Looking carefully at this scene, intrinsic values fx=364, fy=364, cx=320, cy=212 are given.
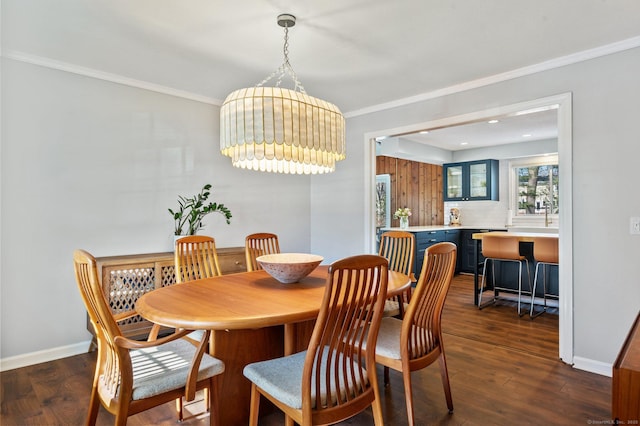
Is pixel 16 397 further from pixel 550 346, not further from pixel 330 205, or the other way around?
pixel 550 346

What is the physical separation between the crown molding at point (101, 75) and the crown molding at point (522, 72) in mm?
1887

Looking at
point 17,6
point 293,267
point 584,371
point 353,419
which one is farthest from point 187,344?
point 584,371

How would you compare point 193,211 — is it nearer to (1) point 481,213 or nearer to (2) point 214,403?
(2) point 214,403

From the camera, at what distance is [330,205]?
181 inches

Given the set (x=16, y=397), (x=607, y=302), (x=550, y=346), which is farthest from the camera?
(x=550, y=346)

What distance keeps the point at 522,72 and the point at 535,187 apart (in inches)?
167

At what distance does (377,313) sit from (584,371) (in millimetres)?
2158

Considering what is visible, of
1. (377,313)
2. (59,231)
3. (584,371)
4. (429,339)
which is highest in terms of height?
(59,231)

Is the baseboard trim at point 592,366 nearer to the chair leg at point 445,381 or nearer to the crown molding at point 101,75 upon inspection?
the chair leg at point 445,381

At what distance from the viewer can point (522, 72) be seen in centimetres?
300

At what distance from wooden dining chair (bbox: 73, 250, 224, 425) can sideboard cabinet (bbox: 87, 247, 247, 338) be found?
1291 millimetres

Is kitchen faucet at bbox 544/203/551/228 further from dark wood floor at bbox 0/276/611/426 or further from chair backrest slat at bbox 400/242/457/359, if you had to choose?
chair backrest slat at bbox 400/242/457/359

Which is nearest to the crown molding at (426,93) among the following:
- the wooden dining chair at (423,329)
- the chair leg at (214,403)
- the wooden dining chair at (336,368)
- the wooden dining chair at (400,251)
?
the wooden dining chair at (400,251)

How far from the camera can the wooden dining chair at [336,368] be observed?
1.39 metres
